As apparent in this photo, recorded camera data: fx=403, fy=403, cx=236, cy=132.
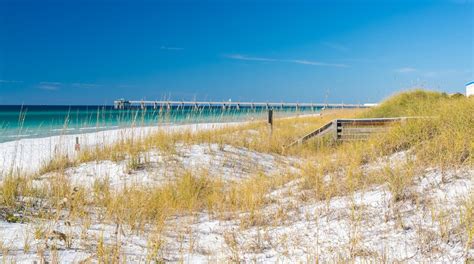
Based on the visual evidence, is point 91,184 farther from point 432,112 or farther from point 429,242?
point 432,112

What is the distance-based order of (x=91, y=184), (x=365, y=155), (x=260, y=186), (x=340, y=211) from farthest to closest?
1. (x=365, y=155)
2. (x=91, y=184)
3. (x=260, y=186)
4. (x=340, y=211)

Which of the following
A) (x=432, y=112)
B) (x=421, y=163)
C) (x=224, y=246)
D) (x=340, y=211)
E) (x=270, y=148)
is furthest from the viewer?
(x=270, y=148)

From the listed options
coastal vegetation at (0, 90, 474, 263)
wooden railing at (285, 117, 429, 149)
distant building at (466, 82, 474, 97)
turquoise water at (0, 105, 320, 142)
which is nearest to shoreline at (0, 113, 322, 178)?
turquoise water at (0, 105, 320, 142)

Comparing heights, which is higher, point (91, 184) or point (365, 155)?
point (365, 155)

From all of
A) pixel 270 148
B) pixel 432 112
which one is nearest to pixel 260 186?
pixel 432 112

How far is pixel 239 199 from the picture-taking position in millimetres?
4531

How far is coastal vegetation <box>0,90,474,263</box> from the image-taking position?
9.47 ft

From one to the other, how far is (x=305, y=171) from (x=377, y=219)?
1852 millimetres

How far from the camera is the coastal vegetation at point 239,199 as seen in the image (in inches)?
114

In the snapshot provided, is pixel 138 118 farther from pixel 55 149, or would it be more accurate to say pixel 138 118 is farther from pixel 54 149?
pixel 55 149

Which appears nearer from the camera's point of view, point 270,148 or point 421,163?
point 421,163

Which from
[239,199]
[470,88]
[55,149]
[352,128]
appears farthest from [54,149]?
[470,88]

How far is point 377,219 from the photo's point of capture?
11.1ft

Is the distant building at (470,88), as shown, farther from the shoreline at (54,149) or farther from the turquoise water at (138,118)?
the shoreline at (54,149)
